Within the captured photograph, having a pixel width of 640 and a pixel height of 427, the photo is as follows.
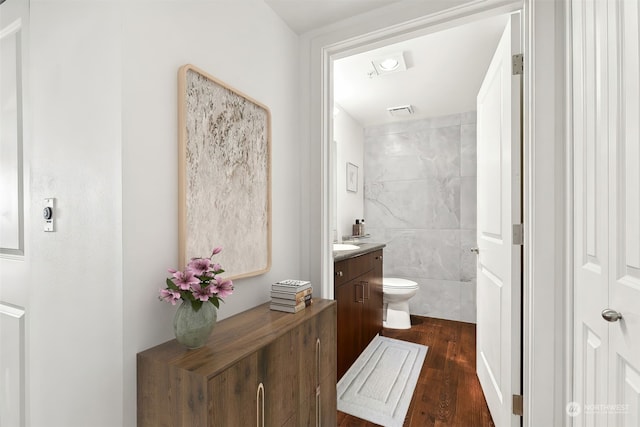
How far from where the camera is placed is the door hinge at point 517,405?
4.73 feet

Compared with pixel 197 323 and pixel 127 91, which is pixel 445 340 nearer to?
pixel 197 323

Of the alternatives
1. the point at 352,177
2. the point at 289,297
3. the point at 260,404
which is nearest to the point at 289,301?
the point at 289,297

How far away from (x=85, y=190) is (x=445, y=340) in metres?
3.05

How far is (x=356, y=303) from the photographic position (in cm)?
236

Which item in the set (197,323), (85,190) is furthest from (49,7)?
(197,323)

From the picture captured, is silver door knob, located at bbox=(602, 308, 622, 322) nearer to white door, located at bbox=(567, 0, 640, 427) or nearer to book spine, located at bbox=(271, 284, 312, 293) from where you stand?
white door, located at bbox=(567, 0, 640, 427)

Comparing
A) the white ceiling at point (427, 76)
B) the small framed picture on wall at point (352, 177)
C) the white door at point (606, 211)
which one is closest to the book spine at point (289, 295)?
the white door at point (606, 211)

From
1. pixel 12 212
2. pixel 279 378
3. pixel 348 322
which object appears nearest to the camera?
pixel 279 378

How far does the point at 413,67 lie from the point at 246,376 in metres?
2.41

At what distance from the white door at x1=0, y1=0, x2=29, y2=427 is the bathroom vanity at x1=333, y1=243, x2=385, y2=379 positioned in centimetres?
151

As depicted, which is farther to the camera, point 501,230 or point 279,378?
point 501,230

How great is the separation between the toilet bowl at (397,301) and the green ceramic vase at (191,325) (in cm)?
241

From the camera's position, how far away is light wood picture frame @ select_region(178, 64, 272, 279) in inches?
44.5

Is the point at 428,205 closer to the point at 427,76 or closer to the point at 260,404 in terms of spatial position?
the point at 427,76
